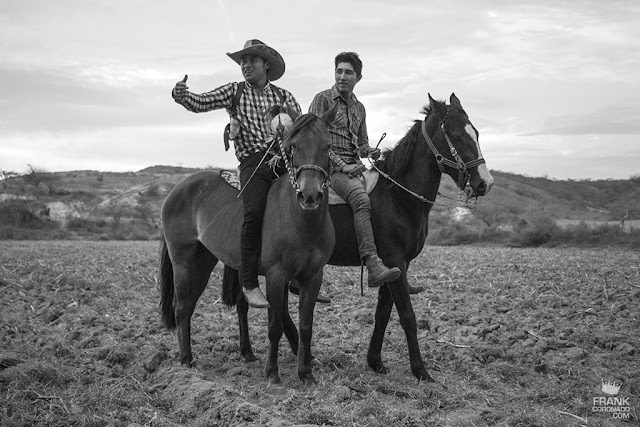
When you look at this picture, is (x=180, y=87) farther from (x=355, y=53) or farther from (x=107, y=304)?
(x=107, y=304)

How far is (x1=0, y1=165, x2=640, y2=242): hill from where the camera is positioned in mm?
31688

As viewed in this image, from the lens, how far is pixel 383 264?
6.33 m

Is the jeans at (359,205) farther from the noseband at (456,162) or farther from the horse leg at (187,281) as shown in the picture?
the horse leg at (187,281)

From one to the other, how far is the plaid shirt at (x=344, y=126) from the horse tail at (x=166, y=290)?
2584mm

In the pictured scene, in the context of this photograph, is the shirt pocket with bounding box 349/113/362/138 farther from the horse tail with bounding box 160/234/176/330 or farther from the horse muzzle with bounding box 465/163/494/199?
the horse tail with bounding box 160/234/176/330

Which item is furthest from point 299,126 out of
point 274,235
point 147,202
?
point 147,202

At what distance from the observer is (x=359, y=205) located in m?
6.49

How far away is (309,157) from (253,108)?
1607 mm

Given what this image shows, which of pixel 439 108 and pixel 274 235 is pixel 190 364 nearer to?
pixel 274 235

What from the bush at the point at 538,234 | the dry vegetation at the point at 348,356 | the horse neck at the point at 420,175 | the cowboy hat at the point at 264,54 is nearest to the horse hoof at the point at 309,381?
the dry vegetation at the point at 348,356

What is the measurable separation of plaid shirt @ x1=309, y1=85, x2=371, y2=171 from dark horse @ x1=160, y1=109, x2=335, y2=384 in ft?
2.56

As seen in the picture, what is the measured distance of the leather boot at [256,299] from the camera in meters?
5.98

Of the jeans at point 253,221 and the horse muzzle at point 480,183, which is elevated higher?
the horse muzzle at point 480,183

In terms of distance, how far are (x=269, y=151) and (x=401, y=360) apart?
288 cm
